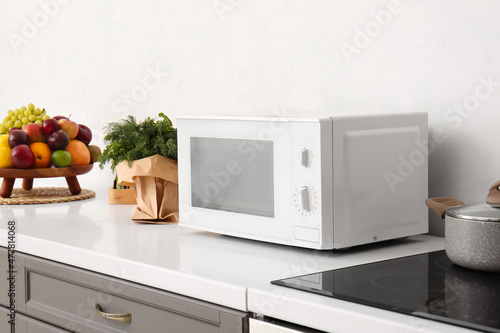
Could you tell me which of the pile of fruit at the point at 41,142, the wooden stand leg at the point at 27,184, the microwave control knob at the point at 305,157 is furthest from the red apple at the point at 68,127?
the microwave control knob at the point at 305,157

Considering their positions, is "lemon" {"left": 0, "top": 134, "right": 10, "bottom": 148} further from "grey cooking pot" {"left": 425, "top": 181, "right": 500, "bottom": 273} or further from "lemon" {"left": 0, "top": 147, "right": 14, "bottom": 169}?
"grey cooking pot" {"left": 425, "top": 181, "right": 500, "bottom": 273}

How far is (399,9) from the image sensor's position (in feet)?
5.15

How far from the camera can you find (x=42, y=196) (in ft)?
7.37

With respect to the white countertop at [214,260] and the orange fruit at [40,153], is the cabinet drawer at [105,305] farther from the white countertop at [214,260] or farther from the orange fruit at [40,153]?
the orange fruit at [40,153]

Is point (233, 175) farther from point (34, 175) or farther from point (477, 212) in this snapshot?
point (34, 175)

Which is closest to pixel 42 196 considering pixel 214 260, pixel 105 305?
pixel 105 305

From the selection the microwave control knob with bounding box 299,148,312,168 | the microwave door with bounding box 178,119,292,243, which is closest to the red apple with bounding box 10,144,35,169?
the microwave door with bounding box 178,119,292,243

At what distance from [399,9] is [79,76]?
1.41m

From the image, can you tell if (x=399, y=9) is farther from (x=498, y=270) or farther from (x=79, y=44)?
(x=79, y=44)

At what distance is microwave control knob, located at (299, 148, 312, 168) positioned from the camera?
1304 millimetres

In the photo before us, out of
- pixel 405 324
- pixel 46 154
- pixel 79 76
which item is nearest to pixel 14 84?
pixel 79 76

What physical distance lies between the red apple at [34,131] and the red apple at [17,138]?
0.02 meters

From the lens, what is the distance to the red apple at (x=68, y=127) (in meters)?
2.19

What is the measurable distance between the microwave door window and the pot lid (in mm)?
374
